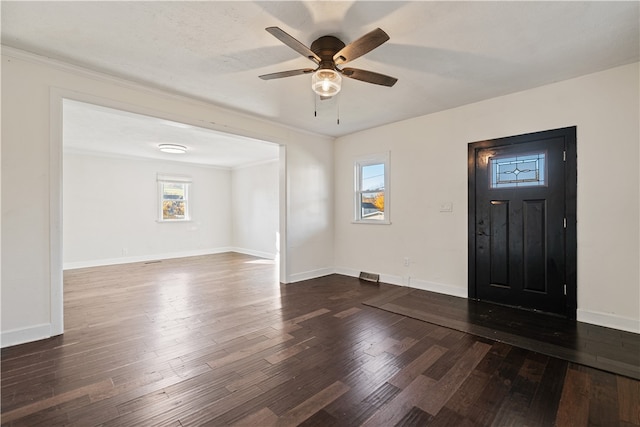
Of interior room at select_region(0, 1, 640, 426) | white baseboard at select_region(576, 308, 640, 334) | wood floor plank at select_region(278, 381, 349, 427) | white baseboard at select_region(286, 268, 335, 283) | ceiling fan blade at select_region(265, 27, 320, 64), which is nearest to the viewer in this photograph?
wood floor plank at select_region(278, 381, 349, 427)

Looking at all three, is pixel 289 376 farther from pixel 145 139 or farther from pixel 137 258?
pixel 137 258

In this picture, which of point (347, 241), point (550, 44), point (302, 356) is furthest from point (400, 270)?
point (550, 44)

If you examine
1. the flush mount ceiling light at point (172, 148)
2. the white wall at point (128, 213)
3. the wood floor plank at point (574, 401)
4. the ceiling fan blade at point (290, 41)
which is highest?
the flush mount ceiling light at point (172, 148)

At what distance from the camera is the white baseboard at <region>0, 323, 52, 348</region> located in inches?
98.7

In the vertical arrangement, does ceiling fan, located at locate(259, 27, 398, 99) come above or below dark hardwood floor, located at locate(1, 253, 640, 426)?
above

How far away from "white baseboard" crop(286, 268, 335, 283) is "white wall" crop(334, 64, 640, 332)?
1.01 ft

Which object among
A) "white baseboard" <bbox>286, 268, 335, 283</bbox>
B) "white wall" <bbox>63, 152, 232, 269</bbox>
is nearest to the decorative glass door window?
"white baseboard" <bbox>286, 268, 335, 283</bbox>

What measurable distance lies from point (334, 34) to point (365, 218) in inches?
134

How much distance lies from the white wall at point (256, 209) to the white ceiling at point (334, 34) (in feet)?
13.9

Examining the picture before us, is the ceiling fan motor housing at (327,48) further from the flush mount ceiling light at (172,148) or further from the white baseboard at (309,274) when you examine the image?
the flush mount ceiling light at (172,148)

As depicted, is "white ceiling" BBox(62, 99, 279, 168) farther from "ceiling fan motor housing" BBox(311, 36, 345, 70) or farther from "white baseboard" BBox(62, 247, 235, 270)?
"white baseboard" BBox(62, 247, 235, 270)

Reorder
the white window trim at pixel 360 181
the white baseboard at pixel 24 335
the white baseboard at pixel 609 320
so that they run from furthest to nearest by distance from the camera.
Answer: the white window trim at pixel 360 181, the white baseboard at pixel 609 320, the white baseboard at pixel 24 335

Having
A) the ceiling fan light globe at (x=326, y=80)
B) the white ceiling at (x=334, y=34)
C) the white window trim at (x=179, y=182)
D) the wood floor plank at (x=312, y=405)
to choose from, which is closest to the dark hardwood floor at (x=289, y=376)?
the wood floor plank at (x=312, y=405)

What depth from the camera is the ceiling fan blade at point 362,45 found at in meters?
1.81
